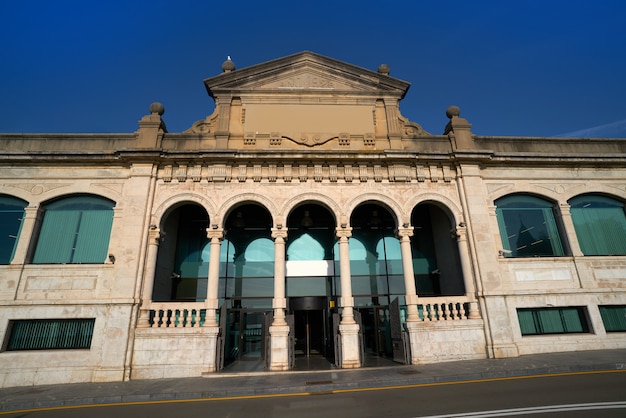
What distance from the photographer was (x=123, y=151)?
13.3m


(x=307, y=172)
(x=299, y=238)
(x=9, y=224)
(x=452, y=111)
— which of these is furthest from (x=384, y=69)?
(x=9, y=224)

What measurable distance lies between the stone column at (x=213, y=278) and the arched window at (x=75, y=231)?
160 inches

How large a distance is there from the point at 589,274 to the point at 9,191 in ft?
77.6

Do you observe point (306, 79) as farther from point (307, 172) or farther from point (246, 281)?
point (246, 281)

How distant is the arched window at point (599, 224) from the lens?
14.2 meters

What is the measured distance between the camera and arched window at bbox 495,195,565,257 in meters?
14.1

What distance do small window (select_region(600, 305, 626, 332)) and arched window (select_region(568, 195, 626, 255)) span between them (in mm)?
2251

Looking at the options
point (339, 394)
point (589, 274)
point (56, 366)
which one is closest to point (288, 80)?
point (339, 394)

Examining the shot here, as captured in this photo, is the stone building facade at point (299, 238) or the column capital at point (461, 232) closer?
the stone building facade at point (299, 238)

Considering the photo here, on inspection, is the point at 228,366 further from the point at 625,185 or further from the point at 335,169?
the point at 625,185

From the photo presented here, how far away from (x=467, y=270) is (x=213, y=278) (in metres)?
10.1

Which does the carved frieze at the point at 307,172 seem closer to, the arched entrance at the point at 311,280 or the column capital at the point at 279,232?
the column capital at the point at 279,232

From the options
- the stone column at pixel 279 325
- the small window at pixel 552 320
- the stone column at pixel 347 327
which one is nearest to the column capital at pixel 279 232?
the stone column at pixel 279 325


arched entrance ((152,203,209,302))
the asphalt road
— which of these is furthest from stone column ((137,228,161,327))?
the asphalt road
